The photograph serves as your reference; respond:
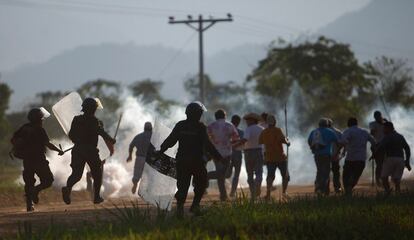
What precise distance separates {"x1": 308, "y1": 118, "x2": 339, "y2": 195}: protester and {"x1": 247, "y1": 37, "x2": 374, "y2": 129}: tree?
50568 mm

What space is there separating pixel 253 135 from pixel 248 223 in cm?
877

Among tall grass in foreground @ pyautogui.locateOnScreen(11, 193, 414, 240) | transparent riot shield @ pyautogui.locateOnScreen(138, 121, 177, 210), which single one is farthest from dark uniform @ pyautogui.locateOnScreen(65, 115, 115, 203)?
tall grass in foreground @ pyautogui.locateOnScreen(11, 193, 414, 240)

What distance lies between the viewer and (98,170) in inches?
685

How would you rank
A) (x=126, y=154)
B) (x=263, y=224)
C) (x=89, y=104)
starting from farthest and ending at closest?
(x=126, y=154) → (x=89, y=104) → (x=263, y=224)

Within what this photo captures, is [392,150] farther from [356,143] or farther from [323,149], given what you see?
[323,149]

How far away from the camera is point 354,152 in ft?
67.8

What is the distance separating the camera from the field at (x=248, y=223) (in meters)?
11.9

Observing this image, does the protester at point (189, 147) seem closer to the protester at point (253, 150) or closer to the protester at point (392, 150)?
the protester at point (392, 150)

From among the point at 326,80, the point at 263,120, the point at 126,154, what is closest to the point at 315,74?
the point at 326,80

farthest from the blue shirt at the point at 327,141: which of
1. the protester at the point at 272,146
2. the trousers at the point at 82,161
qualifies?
the trousers at the point at 82,161

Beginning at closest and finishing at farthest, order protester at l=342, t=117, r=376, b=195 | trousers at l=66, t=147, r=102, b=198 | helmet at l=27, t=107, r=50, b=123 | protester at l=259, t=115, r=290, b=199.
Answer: trousers at l=66, t=147, r=102, b=198 < helmet at l=27, t=107, r=50, b=123 < protester at l=342, t=117, r=376, b=195 < protester at l=259, t=115, r=290, b=199

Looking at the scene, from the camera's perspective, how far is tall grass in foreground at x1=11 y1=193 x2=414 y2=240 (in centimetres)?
1180

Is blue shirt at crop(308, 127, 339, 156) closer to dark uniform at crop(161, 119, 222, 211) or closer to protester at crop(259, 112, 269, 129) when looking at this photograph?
protester at crop(259, 112, 269, 129)

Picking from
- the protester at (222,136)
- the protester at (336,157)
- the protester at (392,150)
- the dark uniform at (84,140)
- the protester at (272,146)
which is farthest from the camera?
the protester at (336,157)
